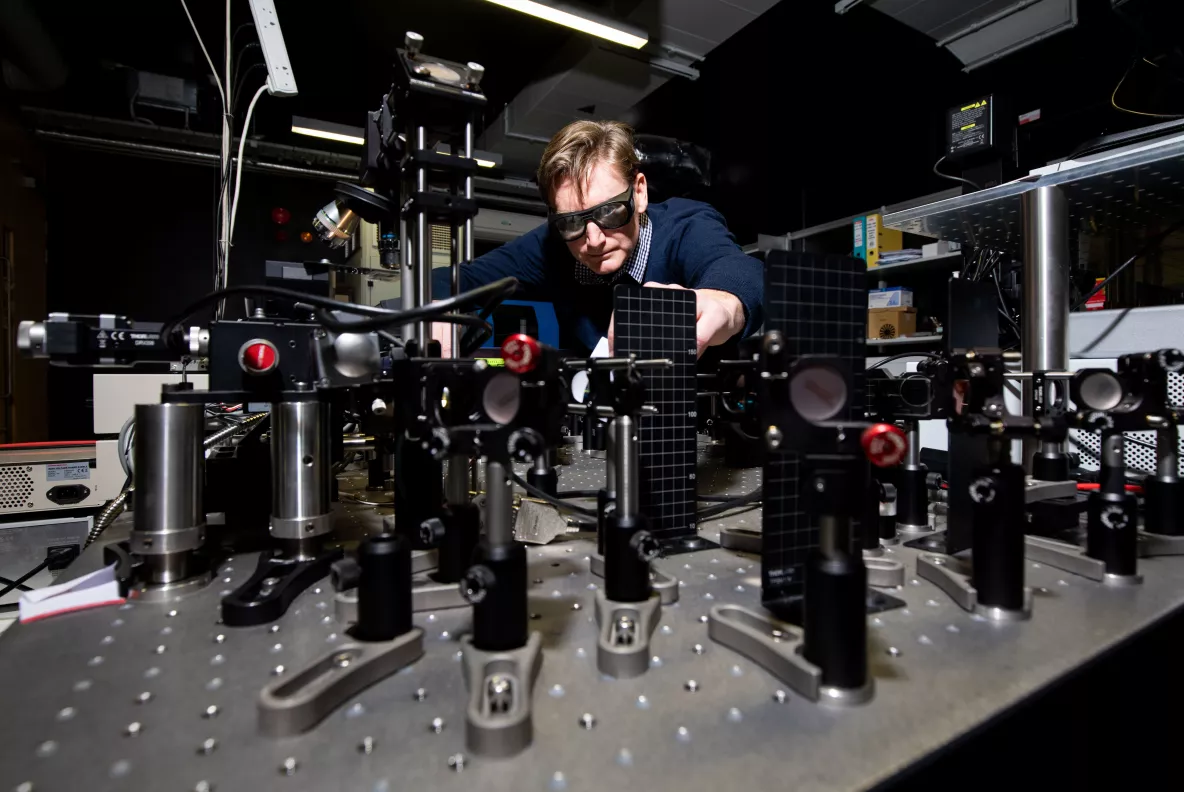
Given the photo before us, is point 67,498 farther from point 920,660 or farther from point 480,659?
point 920,660

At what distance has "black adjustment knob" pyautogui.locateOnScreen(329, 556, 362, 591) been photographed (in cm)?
56

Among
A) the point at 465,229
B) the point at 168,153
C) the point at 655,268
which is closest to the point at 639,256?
the point at 655,268

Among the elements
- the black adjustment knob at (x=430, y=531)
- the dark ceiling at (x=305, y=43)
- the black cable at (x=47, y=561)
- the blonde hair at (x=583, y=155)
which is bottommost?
the black cable at (x=47, y=561)

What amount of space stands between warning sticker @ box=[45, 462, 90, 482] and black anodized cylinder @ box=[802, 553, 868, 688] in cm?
187

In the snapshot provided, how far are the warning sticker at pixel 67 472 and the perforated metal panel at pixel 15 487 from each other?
0.13 feet

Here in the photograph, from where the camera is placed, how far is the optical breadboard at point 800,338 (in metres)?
0.51

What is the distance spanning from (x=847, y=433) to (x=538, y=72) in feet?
13.1

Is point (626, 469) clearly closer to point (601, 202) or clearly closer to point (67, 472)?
point (601, 202)

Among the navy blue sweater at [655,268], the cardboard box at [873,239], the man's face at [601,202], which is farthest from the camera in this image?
the cardboard box at [873,239]

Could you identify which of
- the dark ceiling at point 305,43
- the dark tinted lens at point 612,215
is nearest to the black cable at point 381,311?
the dark tinted lens at point 612,215

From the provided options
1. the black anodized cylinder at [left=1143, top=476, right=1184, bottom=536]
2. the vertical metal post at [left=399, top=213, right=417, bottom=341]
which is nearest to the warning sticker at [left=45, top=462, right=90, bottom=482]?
the vertical metal post at [left=399, top=213, right=417, bottom=341]

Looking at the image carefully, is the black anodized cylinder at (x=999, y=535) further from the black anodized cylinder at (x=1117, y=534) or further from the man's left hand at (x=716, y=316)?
the man's left hand at (x=716, y=316)

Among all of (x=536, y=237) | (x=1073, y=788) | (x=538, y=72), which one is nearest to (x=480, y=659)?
(x=1073, y=788)

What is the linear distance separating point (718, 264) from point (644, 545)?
1.00 m
